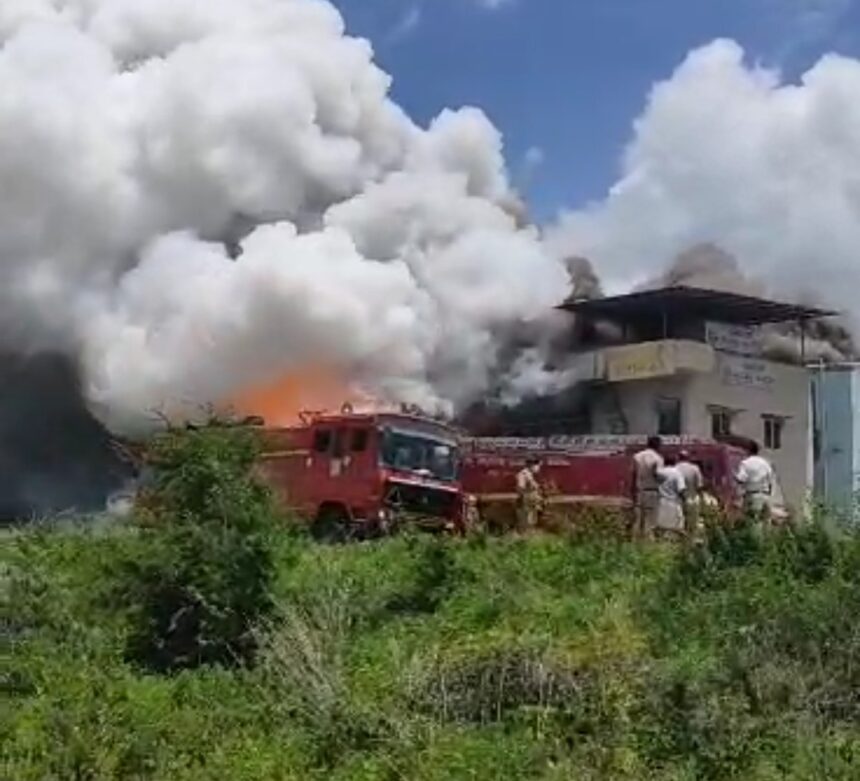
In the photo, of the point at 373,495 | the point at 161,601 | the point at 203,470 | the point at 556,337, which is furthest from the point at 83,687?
the point at 556,337

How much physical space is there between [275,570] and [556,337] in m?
27.6

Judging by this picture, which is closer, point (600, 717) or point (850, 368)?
point (600, 717)

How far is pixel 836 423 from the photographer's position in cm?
4497

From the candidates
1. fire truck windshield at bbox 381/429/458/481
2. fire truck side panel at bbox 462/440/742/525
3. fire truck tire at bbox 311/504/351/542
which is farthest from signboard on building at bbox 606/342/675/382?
fire truck tire at bbox 311/504/351/542

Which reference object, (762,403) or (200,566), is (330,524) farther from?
(762,403)

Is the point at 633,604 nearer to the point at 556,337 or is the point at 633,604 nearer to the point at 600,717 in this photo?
the point at 600,717

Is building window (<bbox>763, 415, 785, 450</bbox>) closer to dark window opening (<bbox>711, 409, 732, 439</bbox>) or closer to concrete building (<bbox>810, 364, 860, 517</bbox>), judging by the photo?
dark window opening (<bbox>711, 409, 732, 439</bbox>)

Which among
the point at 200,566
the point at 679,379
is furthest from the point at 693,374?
the point at 200,566

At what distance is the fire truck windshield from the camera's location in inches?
1006

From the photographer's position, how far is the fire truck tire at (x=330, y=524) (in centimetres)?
2516

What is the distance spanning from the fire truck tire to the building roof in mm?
17275

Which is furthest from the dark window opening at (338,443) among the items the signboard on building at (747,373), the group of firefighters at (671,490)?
the signboard on building at (747,373)

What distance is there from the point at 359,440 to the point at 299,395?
30.7 feet

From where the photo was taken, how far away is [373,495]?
2514 centimetres
